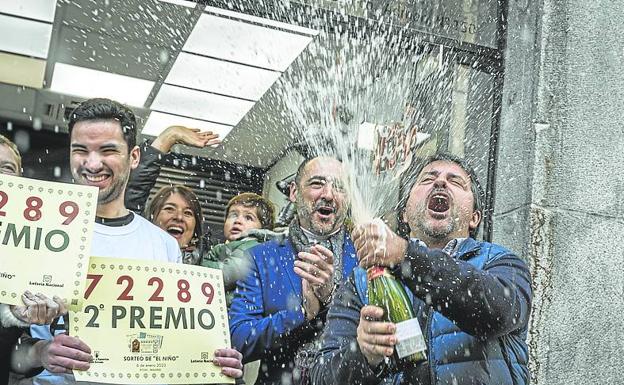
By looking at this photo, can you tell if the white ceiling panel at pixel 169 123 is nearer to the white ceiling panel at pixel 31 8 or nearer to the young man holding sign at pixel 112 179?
the white ceiling panel at pixel 31 8

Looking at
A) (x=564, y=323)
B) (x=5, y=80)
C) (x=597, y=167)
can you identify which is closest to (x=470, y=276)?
(x=564, y=323)

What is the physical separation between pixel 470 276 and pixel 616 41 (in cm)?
347

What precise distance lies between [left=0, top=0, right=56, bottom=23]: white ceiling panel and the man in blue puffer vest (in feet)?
17.7

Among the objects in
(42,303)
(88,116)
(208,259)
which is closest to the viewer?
(42,303)

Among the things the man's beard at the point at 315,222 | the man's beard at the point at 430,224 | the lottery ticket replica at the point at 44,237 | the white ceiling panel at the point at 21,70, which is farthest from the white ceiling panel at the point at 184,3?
the lottery ticket replica at the point at 44,237

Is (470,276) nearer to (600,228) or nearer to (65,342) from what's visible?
(65,342)

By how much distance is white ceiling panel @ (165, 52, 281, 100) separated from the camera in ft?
30.7

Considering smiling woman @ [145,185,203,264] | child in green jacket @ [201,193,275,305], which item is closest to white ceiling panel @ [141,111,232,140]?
child in green jacket @ [201,193,275,305]

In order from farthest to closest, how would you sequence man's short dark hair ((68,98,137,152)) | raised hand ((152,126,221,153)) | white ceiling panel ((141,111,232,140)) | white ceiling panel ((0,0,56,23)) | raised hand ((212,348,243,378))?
white ceiling panel ((141,111,232,140)) → white ceiling panel ((0,0,56,23)) → raised hand ((152,126,221,153)) → man's short dark hair ((68,98,137,152)) → raised hand ((212,348,243,378))

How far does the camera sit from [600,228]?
19.7 ft

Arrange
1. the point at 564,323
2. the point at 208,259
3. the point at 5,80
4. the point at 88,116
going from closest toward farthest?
the point at 88,116 < the point at 208,259 < the point at 564,323 < the point at 5,80

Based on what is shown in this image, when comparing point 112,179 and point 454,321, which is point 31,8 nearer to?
point 112,179

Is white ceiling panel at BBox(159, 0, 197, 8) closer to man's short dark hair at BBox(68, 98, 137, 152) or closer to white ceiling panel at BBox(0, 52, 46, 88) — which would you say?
white ceiling panel at BBox(0, 52, 46, 88)

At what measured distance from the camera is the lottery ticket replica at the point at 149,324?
362cm
